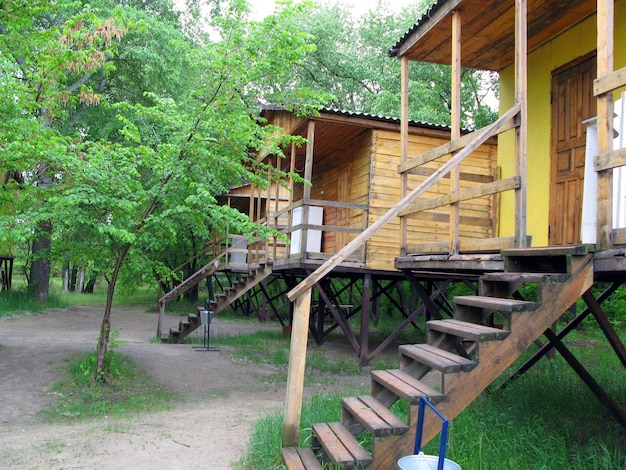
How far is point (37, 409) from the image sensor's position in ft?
22.7

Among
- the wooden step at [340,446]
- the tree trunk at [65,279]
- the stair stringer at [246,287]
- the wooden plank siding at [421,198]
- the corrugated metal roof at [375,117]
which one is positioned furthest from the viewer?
the tree trunk at [65,279]

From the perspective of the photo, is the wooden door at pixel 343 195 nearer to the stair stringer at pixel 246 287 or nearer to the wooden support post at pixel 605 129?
the stair stringer at pixel 246 287

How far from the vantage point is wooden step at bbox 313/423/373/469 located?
3.87 metres

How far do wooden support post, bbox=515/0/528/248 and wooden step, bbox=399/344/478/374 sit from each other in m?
1.38

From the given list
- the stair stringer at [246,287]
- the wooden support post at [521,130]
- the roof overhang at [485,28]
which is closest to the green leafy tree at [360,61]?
the stair stringer at [246,287]

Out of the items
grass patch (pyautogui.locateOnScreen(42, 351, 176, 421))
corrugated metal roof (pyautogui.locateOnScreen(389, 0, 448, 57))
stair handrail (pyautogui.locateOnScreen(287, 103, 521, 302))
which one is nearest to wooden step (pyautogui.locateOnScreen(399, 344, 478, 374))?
stair handrail (pyautogui.locateOnScreen(287, 103, 521, 302))

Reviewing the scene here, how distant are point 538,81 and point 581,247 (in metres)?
4.24

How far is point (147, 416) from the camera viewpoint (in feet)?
21.9

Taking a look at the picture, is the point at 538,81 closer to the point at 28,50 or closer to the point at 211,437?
the point at 211,437

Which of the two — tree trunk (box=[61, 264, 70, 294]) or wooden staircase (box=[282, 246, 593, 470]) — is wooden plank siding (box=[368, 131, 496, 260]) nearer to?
wooden staircase (box=[282, 246, 593, 470])

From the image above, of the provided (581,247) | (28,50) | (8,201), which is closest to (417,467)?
(581,247)

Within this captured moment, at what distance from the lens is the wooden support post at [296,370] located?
15.1 feet

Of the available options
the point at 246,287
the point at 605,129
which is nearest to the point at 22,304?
the point at 246,287

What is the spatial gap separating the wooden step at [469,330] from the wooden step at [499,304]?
16 cm
